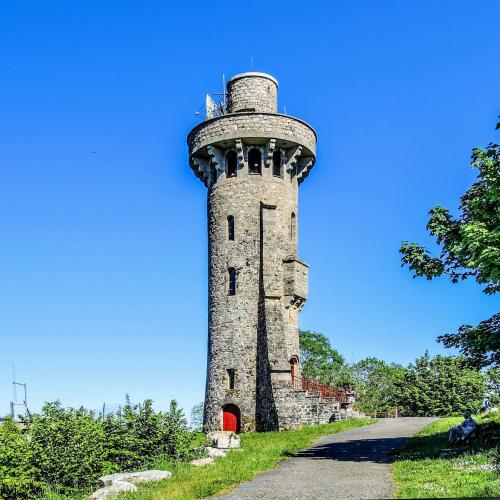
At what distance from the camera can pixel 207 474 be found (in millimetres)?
16078

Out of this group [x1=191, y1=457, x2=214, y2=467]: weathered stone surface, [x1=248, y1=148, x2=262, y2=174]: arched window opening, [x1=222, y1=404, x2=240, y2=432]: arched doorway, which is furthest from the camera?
[x1=248, y1=148, x2=262, y2=174]: arched window opening

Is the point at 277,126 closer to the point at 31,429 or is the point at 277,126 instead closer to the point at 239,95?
the point at 239,95

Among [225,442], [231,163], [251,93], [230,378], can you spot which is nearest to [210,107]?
[251,93]

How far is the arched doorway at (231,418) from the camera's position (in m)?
31.4

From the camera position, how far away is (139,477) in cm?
1542

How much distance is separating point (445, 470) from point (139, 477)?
7.21m

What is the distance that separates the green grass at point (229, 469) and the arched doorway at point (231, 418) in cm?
531

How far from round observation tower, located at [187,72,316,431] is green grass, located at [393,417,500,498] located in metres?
12.1

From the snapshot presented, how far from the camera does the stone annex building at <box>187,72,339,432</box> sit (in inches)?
1219

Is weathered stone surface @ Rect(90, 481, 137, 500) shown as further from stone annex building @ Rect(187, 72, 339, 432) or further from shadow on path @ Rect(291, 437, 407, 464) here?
stone annex building @ Rect(187, 72, 339, 432)

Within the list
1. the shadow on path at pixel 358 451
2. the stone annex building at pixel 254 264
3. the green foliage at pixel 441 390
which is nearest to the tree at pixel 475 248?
the shadow on path at pixel 358 451

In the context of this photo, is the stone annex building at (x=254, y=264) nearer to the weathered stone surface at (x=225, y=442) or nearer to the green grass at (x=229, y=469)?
the green grass at (x=229, y=469)

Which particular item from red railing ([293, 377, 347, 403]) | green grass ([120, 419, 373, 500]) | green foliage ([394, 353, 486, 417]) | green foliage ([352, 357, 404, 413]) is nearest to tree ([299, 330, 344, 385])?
green foliage ([352, 357, 404, 413])

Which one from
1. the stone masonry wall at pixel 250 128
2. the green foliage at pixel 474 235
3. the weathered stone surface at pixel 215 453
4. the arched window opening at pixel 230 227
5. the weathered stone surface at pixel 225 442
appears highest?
the stone masonry wall at pixel 250 128
